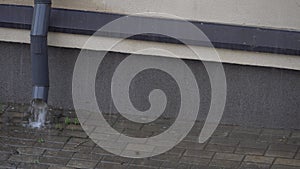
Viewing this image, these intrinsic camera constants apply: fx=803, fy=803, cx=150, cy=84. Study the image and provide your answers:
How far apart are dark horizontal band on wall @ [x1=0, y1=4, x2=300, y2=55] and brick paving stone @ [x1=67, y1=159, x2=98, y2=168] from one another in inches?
44.6

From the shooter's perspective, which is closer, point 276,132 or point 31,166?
point 31,166

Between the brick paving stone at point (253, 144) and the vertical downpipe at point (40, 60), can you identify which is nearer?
the brick paving stone at point (253, 144)

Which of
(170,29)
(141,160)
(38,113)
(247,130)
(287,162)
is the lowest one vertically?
(287,162)

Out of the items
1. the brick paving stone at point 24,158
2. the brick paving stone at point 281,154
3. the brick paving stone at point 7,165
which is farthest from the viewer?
the brick paving stone at point 281,154

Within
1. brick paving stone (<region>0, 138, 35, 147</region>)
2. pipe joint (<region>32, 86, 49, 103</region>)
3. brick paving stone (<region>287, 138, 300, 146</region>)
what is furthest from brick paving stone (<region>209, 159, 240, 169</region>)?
pipe joint (<region>32, 86, 49, 103</region>)

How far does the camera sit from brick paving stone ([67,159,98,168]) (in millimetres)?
5907

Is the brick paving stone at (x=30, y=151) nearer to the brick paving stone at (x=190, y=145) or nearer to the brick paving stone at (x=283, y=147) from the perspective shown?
the brick paving stone at (x=190, y=145)

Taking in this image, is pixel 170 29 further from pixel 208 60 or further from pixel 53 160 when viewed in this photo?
pixel 53 160

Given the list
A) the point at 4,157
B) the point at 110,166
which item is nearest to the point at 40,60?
the point at 4,157

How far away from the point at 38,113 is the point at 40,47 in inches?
23.0

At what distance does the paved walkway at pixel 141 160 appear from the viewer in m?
5.97

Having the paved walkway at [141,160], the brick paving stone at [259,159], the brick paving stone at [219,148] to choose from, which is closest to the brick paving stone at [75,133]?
the paved walkway at [141,160]

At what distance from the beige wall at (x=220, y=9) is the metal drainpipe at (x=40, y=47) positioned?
25cm

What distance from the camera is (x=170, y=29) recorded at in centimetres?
650
